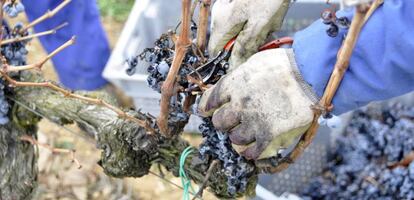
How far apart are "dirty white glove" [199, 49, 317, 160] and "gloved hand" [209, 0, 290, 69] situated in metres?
0.06

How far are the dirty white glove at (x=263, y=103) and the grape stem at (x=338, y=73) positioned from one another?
0.03m

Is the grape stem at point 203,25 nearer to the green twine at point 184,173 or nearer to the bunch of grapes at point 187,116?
the bunch of grapes at point 187,116

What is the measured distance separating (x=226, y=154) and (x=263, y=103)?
0.65 feet

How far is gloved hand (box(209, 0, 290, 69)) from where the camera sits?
4.52 ft

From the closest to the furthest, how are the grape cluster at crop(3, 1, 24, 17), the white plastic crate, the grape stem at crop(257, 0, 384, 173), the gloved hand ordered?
the grape stem at crop(257, 0, 384, 173) → the gloved hand → the grape cluster at crop(3, 1, 24, 17) → the white plastic crate

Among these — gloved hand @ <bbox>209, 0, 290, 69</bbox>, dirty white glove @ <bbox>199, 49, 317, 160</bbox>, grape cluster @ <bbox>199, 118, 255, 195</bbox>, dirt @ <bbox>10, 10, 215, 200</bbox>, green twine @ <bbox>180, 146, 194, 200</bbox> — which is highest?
gloved hand @ <bbox>209, 0, 290, 69</bbox>

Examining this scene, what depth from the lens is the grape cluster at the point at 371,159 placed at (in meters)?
2.21

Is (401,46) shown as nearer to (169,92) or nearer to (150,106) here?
(169,92)

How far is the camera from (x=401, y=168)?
7.24ft

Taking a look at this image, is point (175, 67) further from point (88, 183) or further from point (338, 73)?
point (88, 183)

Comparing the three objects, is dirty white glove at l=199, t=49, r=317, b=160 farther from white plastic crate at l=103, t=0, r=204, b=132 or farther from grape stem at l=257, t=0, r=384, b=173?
white plastic crate at l=103, t=0, r=204, b=132

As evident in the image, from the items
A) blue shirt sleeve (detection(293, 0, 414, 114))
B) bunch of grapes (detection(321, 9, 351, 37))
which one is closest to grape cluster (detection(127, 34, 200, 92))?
blue shirt sleeve (detection(293, 0, 414, 114))

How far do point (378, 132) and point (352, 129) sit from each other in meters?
0.12

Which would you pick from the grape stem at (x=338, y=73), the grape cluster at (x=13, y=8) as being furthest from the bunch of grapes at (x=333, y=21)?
the grape cluster at (x=13, y=8)
